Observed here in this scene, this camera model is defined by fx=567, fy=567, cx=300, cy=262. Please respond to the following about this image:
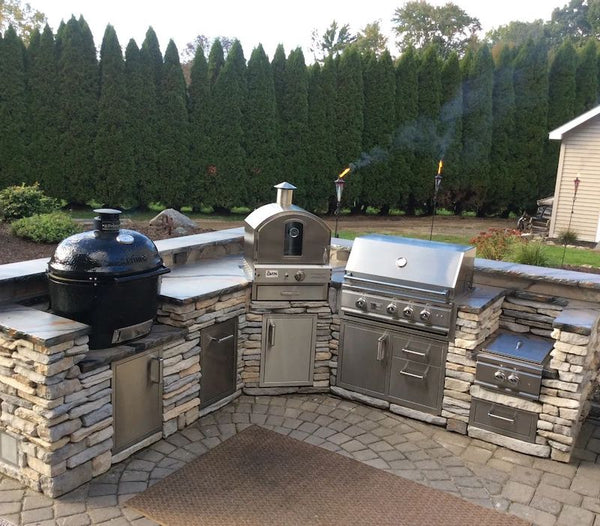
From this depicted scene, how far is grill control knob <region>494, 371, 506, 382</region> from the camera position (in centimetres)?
394

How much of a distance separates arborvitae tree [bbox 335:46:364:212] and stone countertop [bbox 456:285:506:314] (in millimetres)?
10530

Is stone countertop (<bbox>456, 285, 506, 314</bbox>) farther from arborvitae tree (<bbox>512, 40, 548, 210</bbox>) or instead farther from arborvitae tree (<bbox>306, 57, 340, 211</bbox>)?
arborvitae tree (<bbox>512, 40, 548, 210</bbox>)

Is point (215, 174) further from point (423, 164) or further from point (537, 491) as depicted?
point (537, 491)

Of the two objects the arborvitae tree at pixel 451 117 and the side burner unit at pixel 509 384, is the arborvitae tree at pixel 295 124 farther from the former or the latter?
the side burner unit at pixel 509 384

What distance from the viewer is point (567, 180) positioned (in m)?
13.3

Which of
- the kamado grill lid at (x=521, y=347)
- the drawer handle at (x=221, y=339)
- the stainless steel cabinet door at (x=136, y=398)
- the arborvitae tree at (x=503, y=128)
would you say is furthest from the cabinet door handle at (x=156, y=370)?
the arborvitae tree at (x=503, y=128)

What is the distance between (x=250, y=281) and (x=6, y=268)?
5.64 ft

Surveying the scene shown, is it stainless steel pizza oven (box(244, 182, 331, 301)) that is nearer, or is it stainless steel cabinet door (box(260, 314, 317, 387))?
stainless steel pizza oven (box(244, 182, 331, 301))

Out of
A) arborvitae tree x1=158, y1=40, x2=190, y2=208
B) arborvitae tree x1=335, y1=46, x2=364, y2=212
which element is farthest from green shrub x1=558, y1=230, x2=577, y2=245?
arborvitae tree x1=158, y1=40, x2=190, y2=208

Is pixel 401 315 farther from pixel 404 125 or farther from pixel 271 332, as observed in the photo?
pixel 404 125

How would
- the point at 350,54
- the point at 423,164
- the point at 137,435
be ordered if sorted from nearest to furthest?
the point at 137,435 < the point at 350,54 < the point at 423,164

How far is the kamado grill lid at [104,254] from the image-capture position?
3.34 m

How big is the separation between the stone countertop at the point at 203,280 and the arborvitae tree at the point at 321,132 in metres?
9.63

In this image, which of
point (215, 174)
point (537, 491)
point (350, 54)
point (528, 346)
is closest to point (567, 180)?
point (350, 54)
